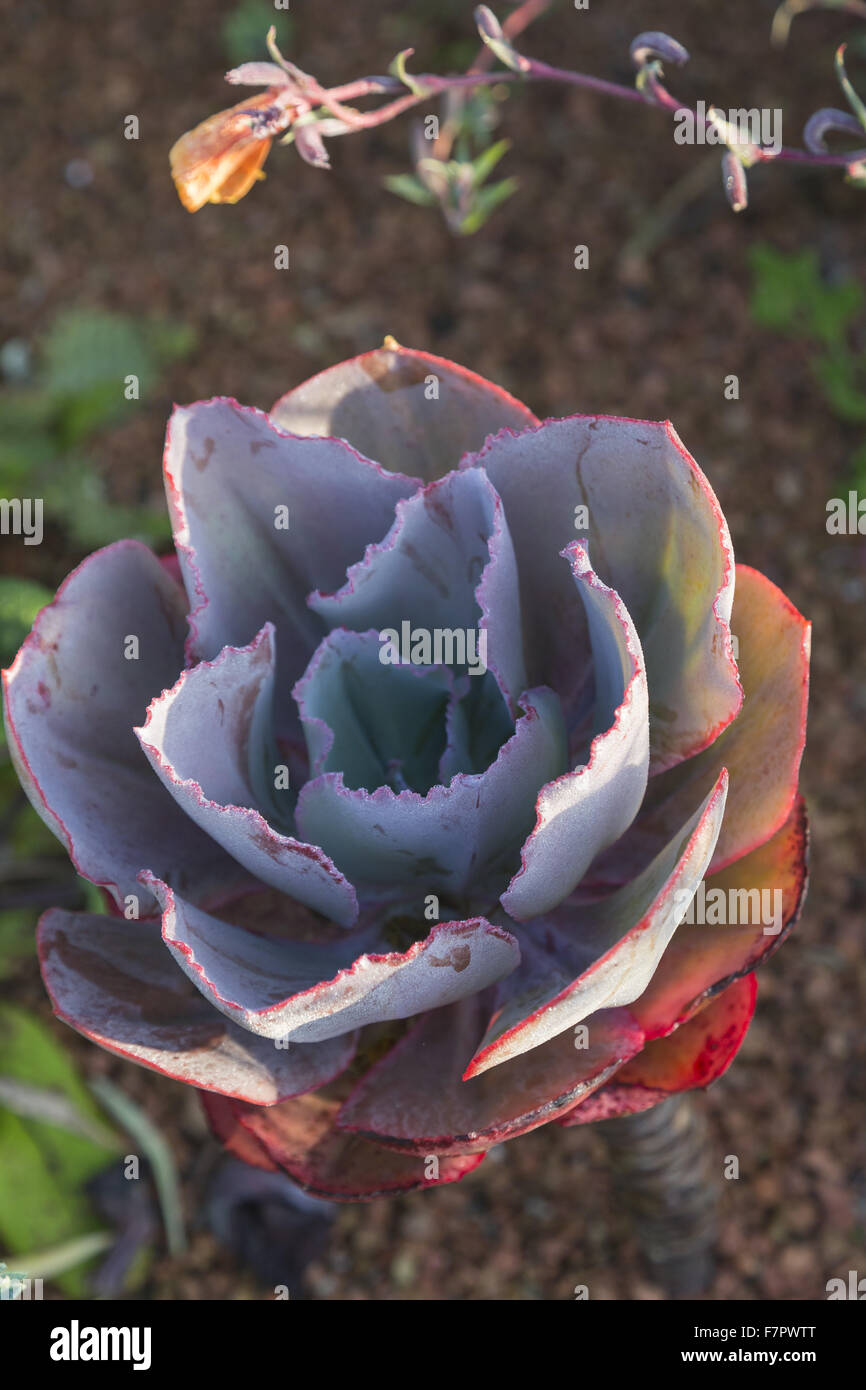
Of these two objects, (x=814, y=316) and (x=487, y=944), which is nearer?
(x=487, y=944)

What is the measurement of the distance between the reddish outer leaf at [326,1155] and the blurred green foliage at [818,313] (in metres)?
1.32

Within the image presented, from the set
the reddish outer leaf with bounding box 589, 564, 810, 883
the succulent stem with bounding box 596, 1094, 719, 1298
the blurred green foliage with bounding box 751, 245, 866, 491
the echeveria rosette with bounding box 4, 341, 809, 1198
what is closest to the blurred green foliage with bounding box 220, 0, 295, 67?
the blurred green foliage with bounding box 751, 245, 866, 491

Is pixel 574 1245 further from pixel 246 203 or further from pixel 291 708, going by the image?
pixel 246 203

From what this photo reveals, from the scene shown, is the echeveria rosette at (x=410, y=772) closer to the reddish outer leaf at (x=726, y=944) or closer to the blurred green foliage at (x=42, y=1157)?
the reddish outer leaf at (x=726, y=944)

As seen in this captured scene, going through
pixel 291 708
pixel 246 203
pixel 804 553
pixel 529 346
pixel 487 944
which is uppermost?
pixel 246 203

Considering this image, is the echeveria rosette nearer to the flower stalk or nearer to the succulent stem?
the flower stalk

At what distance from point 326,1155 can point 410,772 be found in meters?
0.25

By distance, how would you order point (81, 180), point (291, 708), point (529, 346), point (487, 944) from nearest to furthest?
1. point (487, 944)
2. point (291, 708)
3. point (529, 346)
4. point (81, 180)

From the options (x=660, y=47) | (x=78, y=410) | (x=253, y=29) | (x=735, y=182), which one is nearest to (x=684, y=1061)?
(x=735, y=182)

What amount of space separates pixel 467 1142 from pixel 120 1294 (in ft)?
3.10

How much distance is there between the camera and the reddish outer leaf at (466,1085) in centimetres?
71

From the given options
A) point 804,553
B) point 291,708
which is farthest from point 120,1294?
point 804,553

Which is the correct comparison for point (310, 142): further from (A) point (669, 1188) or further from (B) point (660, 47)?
(A) point (669, 1188)

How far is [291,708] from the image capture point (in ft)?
2.97
